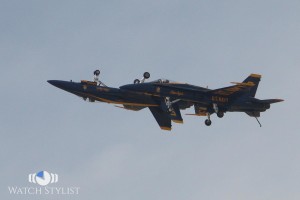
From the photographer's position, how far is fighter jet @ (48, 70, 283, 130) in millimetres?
85312

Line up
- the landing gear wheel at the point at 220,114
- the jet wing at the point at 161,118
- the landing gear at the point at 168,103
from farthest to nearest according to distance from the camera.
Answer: the jet wing at the point at 161,118 → the landing gear wheel at the point at 220,114 → the landing gear at the point at 168,103

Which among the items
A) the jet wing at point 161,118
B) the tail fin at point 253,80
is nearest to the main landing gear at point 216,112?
the jet wing at point 161,118

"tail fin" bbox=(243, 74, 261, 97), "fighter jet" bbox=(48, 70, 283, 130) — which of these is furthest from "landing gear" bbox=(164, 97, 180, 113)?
"tail fin" bbox=(243, 74, 261, 97)

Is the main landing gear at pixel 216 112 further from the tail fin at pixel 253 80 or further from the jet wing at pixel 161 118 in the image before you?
the tail fin at pixel 253 80

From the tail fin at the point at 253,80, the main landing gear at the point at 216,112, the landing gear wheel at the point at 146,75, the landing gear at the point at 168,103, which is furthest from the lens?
the tail fin at the point at 253,80

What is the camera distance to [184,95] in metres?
86.6

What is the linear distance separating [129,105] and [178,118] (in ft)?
19.3

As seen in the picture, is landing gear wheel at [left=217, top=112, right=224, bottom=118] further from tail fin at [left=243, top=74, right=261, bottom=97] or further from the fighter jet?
tail fin at [left=243, top=74, right=261, bottom=97]

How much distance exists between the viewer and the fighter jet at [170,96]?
3359 inches

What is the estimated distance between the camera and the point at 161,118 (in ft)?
293

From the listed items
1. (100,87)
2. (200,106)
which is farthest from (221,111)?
(100,87)

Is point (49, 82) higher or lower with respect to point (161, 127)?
higher

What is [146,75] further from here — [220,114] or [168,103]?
[220,114]

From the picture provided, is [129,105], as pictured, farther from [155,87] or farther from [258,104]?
[258,104]
